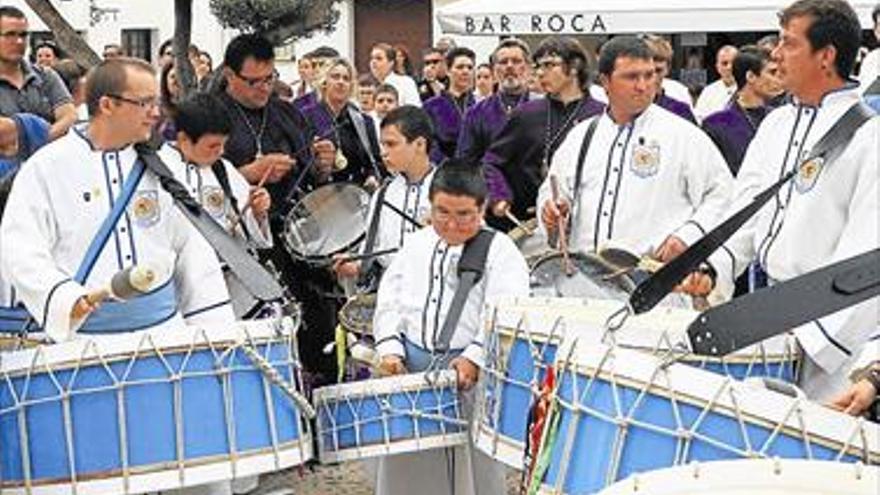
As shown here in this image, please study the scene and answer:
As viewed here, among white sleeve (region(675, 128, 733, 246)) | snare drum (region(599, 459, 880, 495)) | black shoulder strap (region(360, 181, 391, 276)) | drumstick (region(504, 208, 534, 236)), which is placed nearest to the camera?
snare drum (region(599, 459, 880, 495))

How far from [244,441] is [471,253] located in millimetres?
1294

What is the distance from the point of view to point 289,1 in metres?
17.3

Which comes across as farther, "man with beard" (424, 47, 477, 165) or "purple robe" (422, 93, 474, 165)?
"man with beard" (424, 47, 477, 165)

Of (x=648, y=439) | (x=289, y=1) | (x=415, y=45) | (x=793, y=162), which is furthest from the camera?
(x=415, y=45)

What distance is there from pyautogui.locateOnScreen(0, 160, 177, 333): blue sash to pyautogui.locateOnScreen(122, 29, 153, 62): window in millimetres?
20782

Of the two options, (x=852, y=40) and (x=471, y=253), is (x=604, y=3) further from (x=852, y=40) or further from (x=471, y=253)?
(x=852, y=40)

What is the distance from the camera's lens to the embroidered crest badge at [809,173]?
4.35 metres

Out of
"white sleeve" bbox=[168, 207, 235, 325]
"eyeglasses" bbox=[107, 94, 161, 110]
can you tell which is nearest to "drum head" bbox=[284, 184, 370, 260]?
"white sleeve" bbox=[168, 207, 235, 325]

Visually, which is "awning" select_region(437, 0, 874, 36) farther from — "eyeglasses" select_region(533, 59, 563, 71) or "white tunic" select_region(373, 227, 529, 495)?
"white tunic" select_region(373, 227, 529, 495)

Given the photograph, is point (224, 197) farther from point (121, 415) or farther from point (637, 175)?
point (121, 415)

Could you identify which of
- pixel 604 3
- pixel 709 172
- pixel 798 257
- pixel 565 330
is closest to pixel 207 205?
pixel 709 172

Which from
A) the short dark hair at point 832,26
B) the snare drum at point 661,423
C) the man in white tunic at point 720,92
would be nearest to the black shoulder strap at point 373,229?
the short dark hair at point 832,26

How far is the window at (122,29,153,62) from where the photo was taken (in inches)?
1005

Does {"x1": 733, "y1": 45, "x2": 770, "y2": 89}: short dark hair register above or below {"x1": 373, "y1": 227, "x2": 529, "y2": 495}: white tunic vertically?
above
